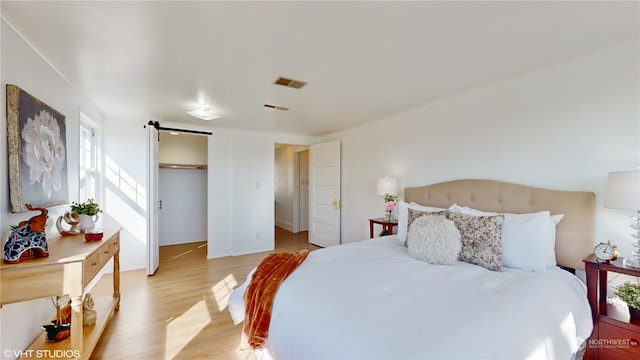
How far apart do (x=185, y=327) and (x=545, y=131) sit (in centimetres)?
369

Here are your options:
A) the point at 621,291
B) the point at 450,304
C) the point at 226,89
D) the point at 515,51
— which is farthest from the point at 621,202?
the point at 226,89

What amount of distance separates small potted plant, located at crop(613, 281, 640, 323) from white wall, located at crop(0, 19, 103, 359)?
3.82 meters

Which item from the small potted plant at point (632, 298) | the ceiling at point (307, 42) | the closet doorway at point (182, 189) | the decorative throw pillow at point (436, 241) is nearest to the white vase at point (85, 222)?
the ceiling at point (307, 42)

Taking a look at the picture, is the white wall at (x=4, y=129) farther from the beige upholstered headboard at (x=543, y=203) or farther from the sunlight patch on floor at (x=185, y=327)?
the beige upholstered headboard at (x=543, y=203)

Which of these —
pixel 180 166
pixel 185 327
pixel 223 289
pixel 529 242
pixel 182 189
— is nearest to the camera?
pixel 529 242

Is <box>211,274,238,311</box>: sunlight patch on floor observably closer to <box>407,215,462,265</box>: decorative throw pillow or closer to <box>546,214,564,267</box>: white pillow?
<box>407,215,462,265</box>: decorative throw pillow

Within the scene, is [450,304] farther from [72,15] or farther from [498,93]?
[72,15]

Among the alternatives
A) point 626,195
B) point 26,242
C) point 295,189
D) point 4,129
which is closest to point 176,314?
point 26,242

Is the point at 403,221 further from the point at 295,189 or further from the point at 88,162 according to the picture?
the point at 295,189

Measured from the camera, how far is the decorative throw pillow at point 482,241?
197cm

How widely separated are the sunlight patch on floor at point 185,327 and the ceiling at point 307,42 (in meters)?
2.32

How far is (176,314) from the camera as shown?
264 centimetres

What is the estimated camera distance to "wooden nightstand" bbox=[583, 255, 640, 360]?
1.60 m

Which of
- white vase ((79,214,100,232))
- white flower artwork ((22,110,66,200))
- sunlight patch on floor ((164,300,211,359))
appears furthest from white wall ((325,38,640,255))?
white flower artwork ((22,110,66,200))
